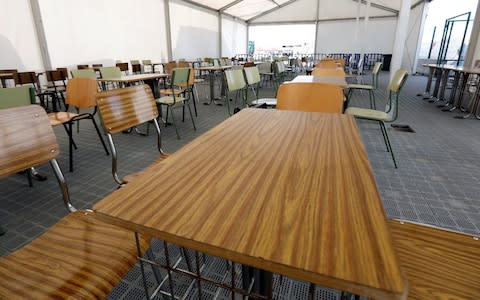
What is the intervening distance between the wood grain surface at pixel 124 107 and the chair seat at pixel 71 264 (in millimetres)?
530

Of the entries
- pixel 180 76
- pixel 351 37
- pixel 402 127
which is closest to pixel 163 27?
pixel 180 76

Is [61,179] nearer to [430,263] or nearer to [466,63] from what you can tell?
[430,263]

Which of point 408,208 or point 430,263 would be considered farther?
point 408,208

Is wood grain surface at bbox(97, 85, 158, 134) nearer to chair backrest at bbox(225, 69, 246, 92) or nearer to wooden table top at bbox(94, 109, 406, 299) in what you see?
wooden table top at bbox(94, 109, 406, 299)

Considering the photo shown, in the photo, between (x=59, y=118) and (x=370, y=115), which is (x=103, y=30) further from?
(x=370, y=115)

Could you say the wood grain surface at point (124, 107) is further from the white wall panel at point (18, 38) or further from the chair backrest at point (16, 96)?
the white wall panel at point (18, 38)

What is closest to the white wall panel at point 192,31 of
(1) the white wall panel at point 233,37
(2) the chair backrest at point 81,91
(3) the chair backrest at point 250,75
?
(1) the white wall panel at point 233,37

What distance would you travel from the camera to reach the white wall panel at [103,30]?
6.07 meters

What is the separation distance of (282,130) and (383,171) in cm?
191

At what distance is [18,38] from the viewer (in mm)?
5406

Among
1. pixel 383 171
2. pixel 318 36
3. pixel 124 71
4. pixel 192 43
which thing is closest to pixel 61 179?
pixel 383 171

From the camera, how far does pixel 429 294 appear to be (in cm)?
64

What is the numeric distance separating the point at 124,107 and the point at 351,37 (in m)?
15.9

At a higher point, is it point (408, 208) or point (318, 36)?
point (318, 36)
